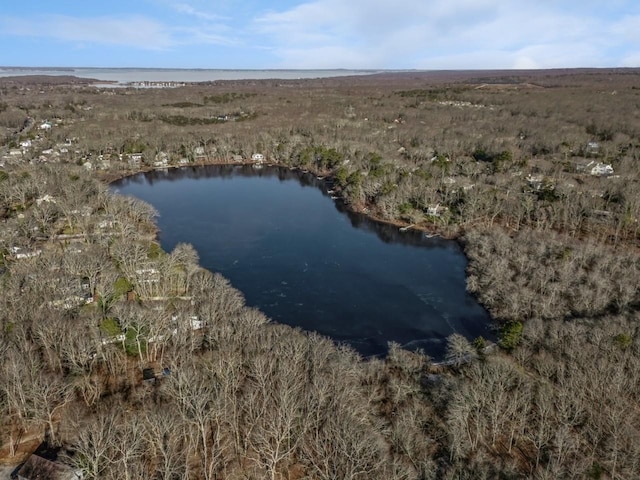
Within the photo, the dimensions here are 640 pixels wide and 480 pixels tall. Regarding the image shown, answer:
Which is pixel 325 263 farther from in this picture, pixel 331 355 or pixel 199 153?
pixel 199 153

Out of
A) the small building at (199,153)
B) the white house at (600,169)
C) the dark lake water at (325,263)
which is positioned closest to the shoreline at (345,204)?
the dark lake water at (325,263)

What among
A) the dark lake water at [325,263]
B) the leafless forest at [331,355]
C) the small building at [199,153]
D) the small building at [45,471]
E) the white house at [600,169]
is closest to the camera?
the small building at [45,471]

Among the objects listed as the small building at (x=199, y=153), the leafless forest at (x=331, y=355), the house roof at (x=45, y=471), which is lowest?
the house roof at (x=45, y=471)

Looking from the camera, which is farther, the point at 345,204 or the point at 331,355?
the point at 345,204

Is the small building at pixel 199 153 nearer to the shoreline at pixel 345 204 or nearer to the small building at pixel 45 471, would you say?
the shoreline at pixel 345 204

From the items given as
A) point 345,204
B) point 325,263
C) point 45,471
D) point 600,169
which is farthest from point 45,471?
point 600,169

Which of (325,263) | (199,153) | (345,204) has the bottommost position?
(325,263)

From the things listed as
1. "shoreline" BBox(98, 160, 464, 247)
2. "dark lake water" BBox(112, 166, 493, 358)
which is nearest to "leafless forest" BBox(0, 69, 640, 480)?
"shoreline" BBox(98, 160, 464, 247)
